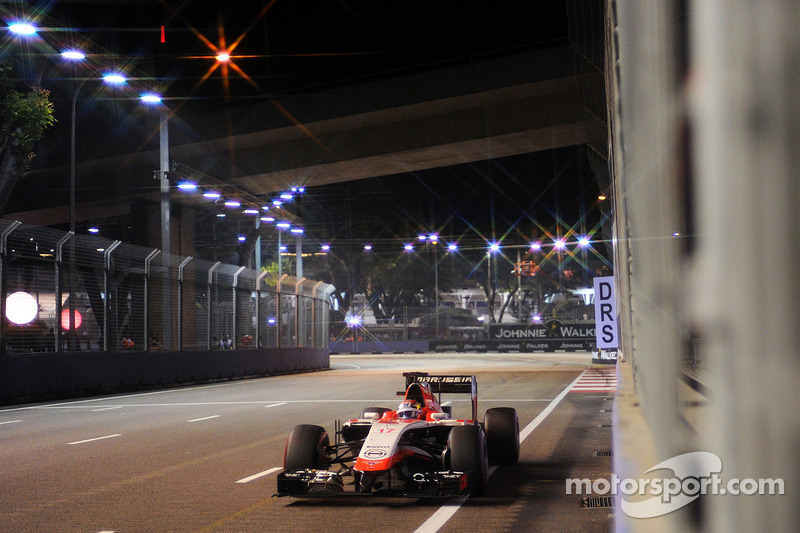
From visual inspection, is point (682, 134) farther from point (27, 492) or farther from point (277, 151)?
point (277, 151)

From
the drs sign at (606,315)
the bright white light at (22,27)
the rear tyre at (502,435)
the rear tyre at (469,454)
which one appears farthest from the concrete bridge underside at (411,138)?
the rear tyre at (469,454)

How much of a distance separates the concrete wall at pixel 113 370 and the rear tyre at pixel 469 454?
16151 mm

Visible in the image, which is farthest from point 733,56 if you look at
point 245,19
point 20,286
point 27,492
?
point 245,19

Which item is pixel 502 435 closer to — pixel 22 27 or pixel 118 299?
pixel 22 27

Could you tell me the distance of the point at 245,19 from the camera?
87.6ft

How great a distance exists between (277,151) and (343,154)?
3295mm

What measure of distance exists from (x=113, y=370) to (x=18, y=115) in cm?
740

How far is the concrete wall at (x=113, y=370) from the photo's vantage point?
21.5m

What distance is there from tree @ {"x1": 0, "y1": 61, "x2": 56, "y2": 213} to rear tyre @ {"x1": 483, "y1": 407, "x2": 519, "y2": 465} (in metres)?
19.0

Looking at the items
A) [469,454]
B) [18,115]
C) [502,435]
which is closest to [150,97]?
[18,115]

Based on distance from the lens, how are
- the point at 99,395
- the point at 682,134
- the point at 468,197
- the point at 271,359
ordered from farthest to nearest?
the point at 468,197 → the point at 271,359 → the point at 99,395 → the point at 682,134

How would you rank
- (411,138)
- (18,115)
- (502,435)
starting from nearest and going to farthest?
(502,435) < (18,115) < (411,138)

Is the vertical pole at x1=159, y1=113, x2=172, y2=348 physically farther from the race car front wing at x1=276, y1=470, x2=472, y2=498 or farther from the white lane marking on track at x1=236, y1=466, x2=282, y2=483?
the race car front wing at x1=276, y1=470, x2=472, y2=498

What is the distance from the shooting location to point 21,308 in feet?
72.1
